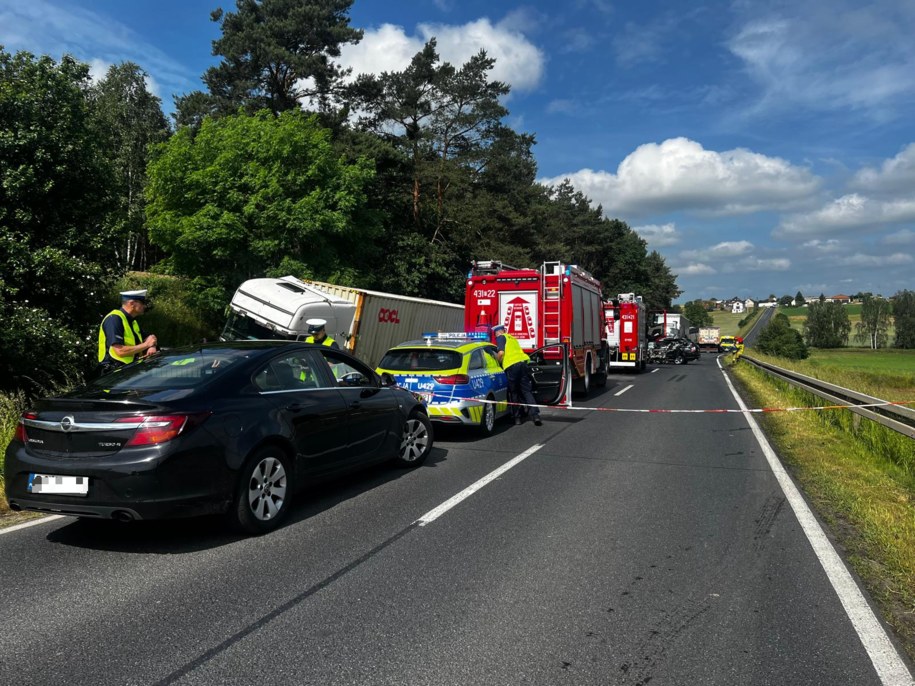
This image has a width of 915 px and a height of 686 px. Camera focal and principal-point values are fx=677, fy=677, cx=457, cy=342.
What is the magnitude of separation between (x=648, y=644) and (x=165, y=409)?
11.2 feet

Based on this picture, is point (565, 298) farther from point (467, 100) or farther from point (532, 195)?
point (532, 195)

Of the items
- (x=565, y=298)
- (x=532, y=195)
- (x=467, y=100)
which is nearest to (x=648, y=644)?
(x=565, y=298)

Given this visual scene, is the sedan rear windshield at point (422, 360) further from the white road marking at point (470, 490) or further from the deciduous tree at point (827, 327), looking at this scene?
the deciduous tree at point (827, 327)

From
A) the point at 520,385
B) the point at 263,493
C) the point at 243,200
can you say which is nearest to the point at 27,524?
the point at 263,493

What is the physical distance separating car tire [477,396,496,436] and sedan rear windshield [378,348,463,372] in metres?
0.96

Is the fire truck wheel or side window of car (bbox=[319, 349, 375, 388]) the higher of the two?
side window of car (bbox=[319, 349, 375, 388])

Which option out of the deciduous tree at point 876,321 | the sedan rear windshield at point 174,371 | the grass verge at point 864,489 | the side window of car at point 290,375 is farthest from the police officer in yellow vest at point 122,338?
the deciduous tree at point 876,321

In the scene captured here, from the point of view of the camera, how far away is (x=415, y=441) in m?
7.89

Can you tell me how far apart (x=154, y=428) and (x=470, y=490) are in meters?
3.20

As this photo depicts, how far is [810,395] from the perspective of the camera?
14.4 metres

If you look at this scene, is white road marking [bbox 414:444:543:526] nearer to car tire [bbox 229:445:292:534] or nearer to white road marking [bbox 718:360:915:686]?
car tire [bbox 229:445:292:534]

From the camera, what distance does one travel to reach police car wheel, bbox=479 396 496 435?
10312mm

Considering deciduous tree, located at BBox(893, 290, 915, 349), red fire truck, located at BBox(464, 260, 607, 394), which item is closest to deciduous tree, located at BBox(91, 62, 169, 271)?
Answer: red fire truck, located at BBox(464, 260, 607, 394)

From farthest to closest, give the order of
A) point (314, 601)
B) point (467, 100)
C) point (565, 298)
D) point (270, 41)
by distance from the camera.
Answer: point (467, 100), point (270, 41), point (565, 298), point (314, 601)
